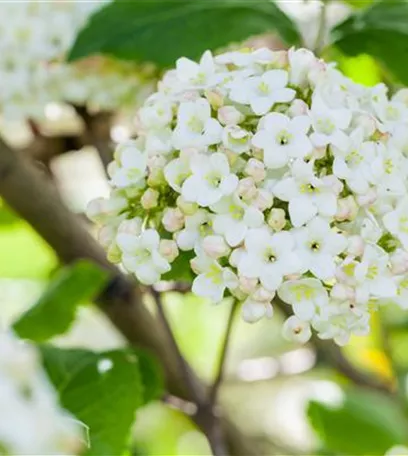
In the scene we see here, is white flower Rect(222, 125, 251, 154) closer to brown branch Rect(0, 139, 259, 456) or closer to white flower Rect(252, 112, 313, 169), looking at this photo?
white flower Rect(252, 112, 313, 169)

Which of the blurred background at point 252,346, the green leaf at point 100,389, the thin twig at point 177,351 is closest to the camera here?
the green leaf at point 100,389

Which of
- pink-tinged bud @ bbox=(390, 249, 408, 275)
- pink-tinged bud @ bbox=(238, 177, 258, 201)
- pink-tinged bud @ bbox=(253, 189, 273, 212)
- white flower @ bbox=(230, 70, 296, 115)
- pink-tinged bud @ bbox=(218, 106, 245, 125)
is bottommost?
pink-tinged bud @ bbox=(390, 249, 408, 275)

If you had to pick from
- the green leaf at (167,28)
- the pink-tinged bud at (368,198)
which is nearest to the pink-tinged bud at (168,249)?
the pink-tinged bud at (368,198)

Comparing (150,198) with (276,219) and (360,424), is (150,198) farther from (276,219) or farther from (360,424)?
(360,424)

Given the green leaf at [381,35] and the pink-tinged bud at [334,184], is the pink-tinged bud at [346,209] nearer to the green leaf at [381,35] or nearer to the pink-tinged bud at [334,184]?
the pink-tinged bud at [334,184]

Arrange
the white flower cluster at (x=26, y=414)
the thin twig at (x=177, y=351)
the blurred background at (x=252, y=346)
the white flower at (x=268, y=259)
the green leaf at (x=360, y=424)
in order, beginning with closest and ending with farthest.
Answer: the white flower cluster at (x=26, y=414), the white flower at (x=268, y=259), the thin twig at (x=177, y=351), the blurred background at (x=252, y=346), the green leaf at (x=360, y=424)

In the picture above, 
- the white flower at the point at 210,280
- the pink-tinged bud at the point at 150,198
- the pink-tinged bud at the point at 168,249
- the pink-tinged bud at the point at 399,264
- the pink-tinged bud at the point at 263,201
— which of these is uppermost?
the pink-tinged bud at the point at 263,201

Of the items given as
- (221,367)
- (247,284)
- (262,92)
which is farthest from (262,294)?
(221,367)

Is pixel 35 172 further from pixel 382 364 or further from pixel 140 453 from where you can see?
pixel 382 364

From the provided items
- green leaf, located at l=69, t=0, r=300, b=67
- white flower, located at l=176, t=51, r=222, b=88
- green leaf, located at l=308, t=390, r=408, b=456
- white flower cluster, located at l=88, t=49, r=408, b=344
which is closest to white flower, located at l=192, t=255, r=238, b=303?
white flower cluster, located at l=88, t=49, r=408, b=344
